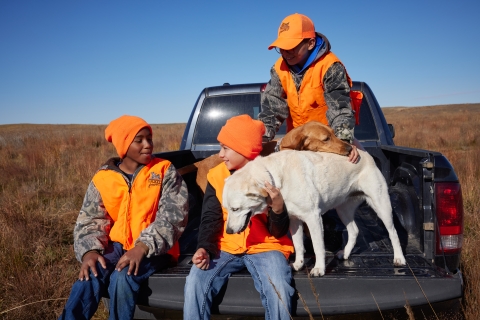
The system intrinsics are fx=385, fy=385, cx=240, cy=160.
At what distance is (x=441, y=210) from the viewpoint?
2.42 meters

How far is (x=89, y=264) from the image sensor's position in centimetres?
252

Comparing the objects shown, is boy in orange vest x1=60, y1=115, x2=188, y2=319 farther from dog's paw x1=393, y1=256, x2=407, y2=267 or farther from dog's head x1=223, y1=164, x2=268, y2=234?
dog's paw x1=393, y1=256, x2=407, y2=267

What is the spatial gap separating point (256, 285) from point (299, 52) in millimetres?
2089

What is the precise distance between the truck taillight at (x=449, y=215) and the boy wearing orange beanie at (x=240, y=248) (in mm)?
973

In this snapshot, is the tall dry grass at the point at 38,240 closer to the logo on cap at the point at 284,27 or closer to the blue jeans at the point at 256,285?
the blue jeans at the point at 256,285

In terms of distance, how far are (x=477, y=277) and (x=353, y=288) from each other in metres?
1.23

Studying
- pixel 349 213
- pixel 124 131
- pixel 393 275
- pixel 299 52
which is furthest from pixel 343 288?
pixel 299 52

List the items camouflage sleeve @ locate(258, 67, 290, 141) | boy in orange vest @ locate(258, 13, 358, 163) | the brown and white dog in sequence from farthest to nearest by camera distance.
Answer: camouflage sleeve @ locate(258, 67, 290, 141)
boy in orange vest @ locate(258, 13, 358, 163)
the brown and white dog

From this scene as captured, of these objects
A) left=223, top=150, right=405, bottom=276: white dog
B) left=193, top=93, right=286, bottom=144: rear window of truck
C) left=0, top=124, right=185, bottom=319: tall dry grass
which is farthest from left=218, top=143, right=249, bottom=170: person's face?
left=193, top=93, right=286, bottom=144: rear window of truck

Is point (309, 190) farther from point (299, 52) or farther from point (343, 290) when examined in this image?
point (299, 52)

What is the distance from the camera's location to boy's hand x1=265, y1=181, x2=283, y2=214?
251cm

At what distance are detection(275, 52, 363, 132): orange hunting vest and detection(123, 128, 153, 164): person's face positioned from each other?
1.51 m

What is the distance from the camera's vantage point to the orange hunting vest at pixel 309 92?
352 centimetres

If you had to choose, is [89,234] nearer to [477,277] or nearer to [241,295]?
[241,295]
